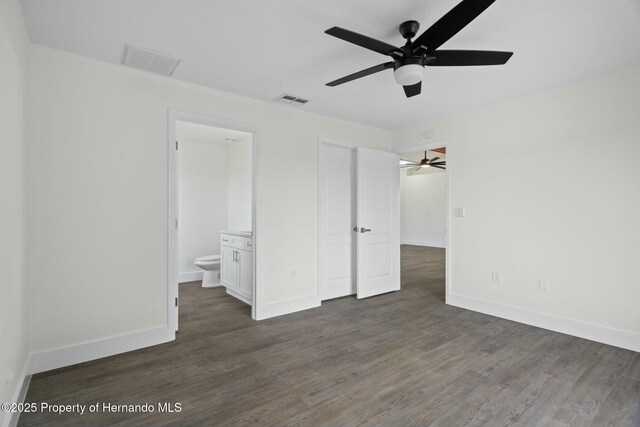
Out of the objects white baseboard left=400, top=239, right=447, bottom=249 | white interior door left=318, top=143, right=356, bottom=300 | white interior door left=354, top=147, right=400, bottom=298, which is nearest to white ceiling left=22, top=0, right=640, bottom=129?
white interior door left=318, top=143, right=356, bottom=300

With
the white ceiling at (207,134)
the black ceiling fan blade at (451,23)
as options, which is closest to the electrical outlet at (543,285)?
the black ceiling fan blade at (451,23)

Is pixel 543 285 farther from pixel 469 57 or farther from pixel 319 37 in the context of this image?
pixel 319 37

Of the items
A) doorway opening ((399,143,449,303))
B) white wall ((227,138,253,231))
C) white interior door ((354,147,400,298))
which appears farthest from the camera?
doorway opening ((399,143,449,303))

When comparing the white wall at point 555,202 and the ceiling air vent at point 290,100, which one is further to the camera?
the ceiling air vent at point 290,100

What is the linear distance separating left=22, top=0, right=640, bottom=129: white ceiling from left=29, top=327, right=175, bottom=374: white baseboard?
2.41m

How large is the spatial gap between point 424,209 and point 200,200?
7757 millimetres

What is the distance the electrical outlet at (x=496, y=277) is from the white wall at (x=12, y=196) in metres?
4.36

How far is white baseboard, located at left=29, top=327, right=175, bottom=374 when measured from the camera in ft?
8.01

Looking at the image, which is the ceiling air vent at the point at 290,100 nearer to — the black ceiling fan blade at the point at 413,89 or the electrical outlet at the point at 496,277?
the black ceiling fan blade at the point at 413,89

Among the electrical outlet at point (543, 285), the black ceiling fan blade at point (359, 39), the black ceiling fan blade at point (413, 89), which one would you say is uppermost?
the black ceiling fan blade at point (413, 89)

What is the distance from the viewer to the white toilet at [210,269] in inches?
199

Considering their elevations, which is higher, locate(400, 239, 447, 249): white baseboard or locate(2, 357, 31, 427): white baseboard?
locate(400, 239, 447, 249): white baseboard

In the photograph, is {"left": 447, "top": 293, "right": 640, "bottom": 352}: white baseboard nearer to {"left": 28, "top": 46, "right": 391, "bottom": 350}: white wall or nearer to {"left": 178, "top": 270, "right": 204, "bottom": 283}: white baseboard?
{"left": 28, "top": 46, "right": 391, "bottom": 350}: white wall

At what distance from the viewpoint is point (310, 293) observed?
4.13 metres
